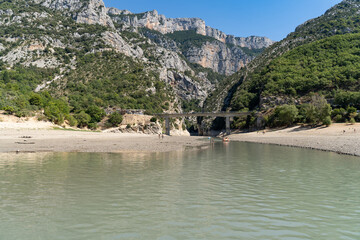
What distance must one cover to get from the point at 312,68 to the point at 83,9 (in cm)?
15542

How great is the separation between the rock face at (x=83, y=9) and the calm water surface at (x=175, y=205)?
181652mm

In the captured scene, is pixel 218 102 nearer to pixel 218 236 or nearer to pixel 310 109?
pixel 310 109

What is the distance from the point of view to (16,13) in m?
144

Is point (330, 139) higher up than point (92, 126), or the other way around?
point (92, 126)

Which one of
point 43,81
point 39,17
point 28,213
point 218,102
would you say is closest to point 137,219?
point 28,213

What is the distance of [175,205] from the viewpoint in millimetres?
10242

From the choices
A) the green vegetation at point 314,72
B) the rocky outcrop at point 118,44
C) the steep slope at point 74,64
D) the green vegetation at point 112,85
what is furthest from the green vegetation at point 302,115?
the rocky outcrop at point 118,44

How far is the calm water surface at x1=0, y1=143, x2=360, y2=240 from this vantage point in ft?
25.0

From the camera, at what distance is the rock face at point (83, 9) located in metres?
171

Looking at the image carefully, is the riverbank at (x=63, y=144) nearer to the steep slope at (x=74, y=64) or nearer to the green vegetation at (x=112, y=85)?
the steep slope at (x=74, y=64)

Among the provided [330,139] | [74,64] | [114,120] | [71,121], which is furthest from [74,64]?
[330,139]

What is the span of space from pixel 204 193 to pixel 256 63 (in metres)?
167

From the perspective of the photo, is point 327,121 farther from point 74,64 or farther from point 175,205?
point 74,64

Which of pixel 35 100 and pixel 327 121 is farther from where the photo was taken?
pixel 35 100
